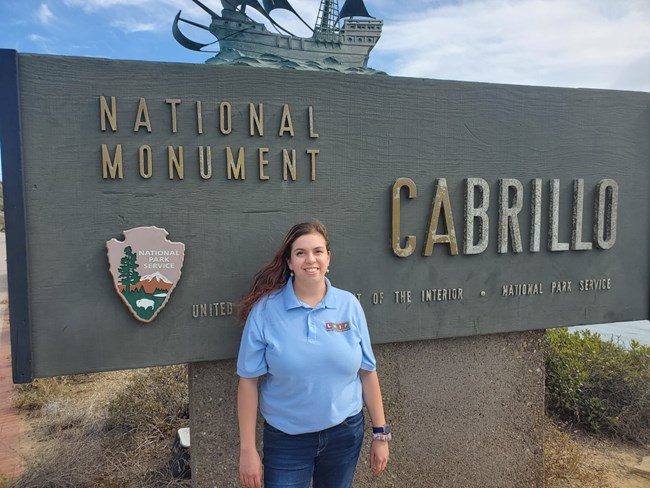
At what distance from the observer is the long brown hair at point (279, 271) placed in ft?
6.29

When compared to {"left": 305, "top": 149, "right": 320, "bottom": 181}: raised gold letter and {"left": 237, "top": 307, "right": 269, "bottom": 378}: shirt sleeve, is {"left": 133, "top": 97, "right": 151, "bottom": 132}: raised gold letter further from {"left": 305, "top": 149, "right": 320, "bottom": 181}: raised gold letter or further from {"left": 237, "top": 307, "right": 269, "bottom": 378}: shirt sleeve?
{"left": 237, "top": 307, "right": 269, "bottom": 378}: shirt sleeve

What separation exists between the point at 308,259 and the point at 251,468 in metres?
0.87

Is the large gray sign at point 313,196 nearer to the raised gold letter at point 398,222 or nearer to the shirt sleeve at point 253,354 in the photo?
the raised gold letter at point 398,222

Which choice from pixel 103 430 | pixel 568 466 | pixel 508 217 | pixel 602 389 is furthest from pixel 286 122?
pixel 602 389

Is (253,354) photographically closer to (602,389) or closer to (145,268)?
(145,268)

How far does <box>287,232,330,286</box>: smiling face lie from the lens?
5.99 ft

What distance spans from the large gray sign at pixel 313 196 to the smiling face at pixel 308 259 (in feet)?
1.67

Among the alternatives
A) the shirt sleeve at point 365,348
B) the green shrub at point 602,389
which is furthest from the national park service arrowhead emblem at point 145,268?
the green shrub at point 602,389

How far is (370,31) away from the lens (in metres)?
3.63

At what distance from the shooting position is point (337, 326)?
6.02 ft

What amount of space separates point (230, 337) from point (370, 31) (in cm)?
265

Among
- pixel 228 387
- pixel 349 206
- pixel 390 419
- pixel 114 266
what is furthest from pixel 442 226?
pixel 114 266

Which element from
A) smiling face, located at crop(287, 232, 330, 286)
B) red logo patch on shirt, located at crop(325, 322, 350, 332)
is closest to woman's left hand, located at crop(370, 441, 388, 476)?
red logo patch on shirt, located at crop(325, 322, 350, 332)

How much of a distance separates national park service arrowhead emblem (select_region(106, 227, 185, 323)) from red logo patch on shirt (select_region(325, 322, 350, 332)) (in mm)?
839
